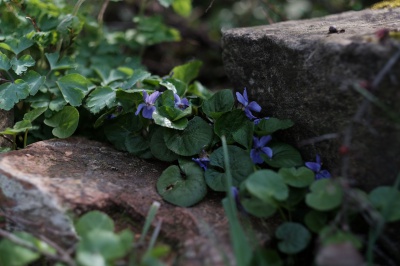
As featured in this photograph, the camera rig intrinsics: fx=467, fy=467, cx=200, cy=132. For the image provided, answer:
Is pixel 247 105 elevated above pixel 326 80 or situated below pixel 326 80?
below

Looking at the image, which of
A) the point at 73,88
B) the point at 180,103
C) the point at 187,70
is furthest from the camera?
the point at 187,70

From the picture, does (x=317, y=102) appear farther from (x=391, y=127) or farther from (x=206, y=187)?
(x=206, y=187)

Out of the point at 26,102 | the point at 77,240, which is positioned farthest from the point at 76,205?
the point at 26,102

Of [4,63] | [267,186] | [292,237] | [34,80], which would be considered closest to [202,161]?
[267,186]

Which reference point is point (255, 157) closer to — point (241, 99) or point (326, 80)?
point (241, 99)

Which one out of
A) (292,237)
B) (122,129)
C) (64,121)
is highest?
(64,121)

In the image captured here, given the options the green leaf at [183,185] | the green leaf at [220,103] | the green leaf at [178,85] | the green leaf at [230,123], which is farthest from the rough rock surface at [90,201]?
the green leaf at [178,85]

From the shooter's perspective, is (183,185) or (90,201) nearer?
(90,201)

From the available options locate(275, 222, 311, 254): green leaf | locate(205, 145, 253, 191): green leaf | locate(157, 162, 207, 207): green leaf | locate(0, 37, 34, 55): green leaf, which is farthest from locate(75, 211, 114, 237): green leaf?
locate(0, 37, 34, 55): green leaf
